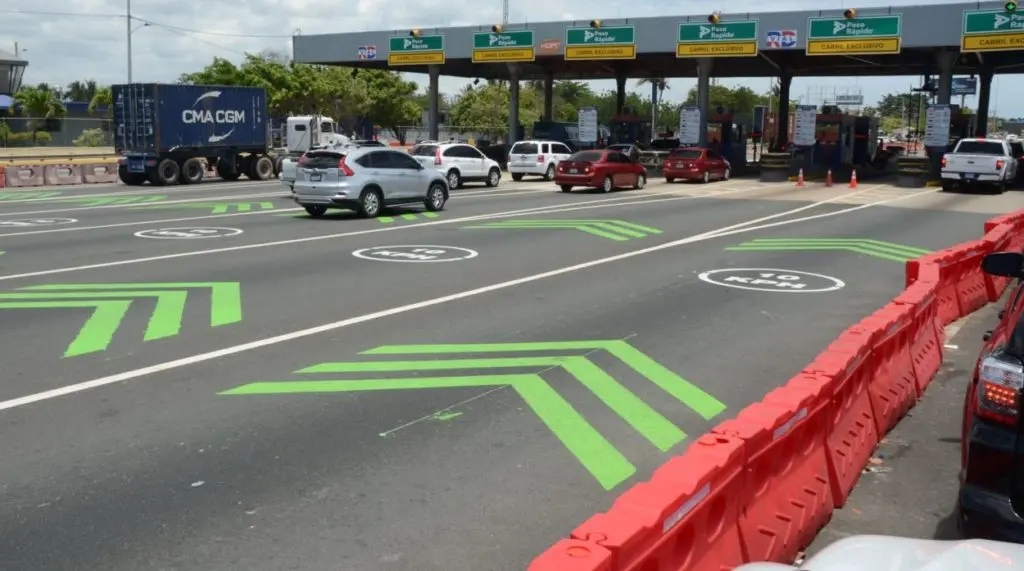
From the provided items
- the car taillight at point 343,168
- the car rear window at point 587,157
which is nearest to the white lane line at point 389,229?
the car taillight at point 343,168

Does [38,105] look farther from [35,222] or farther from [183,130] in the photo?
[35,222]

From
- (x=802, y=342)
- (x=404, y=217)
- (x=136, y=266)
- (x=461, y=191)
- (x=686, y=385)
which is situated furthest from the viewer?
(x=461, y=191)

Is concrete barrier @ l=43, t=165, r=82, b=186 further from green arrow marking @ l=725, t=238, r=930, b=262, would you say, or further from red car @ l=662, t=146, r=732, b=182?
green arrow marking @ l=725, t=238, r=930, b=262

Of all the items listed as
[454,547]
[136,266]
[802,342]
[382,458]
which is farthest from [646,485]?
[136,266]

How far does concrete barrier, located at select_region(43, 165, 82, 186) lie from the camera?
34219 mm

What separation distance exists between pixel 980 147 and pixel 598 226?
20.8 metres

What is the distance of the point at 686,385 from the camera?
27.0 feet

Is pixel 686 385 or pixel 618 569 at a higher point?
pixel 618 569

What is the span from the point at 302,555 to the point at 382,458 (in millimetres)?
1451

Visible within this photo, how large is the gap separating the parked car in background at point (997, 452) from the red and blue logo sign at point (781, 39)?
3885cm

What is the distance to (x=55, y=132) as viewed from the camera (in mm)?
58406

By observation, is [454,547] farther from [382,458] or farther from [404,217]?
[404,217]

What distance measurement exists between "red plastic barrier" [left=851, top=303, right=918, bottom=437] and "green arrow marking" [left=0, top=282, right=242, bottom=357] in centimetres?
665

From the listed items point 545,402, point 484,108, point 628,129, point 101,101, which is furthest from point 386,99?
point 545,402
